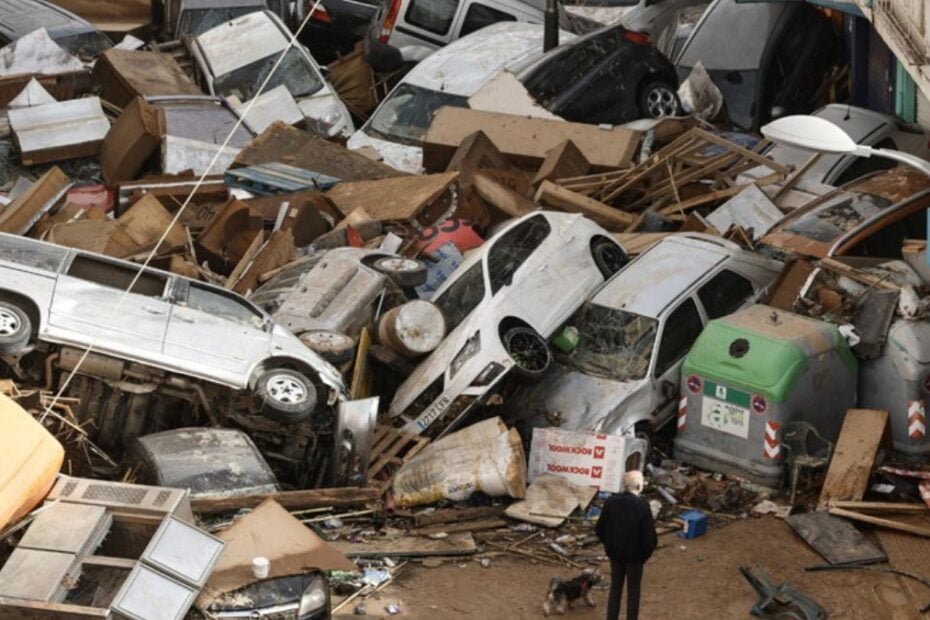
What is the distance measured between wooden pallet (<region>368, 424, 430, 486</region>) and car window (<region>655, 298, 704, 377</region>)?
6.49 ft

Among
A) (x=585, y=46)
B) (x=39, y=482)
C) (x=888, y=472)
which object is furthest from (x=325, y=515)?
(x=585, y=46)

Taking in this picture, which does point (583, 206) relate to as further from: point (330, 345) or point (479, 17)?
point (479, 17)

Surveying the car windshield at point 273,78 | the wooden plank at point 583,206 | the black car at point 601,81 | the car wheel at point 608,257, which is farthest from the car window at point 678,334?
the car windshield at point 273,78

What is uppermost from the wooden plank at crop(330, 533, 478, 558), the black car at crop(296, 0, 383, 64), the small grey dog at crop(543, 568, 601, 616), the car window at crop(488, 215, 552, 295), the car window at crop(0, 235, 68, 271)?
the car window at crop(0, 235, 68, 271)

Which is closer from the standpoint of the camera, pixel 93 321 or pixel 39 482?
pixel 39 482

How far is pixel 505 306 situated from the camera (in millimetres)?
16969

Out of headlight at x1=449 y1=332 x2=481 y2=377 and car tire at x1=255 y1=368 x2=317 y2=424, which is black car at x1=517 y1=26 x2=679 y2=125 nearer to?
headlight at x1=449 y1=332 x2=481 y2=377

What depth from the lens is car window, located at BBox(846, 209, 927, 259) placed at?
18438mm

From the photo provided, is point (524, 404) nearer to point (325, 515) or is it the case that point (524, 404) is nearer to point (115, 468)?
point (325, 515)

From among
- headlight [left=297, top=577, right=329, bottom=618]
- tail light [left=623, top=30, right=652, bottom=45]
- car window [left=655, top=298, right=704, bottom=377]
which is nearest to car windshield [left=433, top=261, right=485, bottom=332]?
car window [left=655, top=298, right=704, bottom=377]

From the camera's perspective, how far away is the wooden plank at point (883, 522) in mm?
14531

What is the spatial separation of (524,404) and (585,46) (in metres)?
7.67

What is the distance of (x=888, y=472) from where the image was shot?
50.2 feet

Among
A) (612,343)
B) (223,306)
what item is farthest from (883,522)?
(223,306)
